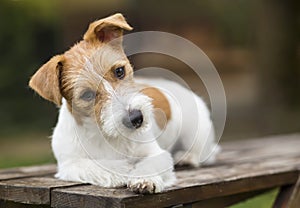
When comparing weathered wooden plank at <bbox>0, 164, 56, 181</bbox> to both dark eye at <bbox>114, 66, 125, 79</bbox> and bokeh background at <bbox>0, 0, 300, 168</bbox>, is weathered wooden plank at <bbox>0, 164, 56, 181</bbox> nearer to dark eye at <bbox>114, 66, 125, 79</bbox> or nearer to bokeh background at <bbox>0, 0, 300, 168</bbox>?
dark eye at <bbox>114, 66, 125, 79</bbox>

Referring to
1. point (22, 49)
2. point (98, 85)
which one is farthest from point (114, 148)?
point (22, 49)

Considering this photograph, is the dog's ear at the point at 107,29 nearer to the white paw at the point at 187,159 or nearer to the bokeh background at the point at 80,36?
the white paw at the point at 187,159

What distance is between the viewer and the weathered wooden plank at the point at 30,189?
3.08 m

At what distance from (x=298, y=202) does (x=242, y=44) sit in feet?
21.3

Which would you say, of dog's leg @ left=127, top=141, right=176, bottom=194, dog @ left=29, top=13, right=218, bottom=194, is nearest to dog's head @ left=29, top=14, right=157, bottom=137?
dog @ left=29, top=13, right=218, bottom=194

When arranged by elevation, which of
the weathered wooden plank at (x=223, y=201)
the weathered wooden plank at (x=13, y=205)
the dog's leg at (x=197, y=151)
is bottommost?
the weathered wooden plank at (x=223, y=201)

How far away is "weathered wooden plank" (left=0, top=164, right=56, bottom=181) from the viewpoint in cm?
359

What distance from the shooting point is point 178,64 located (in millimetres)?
9656

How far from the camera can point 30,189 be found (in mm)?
3133

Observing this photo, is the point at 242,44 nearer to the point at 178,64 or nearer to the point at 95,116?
the point at 178,64

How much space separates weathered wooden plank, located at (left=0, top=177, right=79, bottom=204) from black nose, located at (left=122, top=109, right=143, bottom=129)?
1.51ft

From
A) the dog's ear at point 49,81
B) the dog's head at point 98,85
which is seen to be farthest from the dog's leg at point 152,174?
the dog's ear at point 49,81

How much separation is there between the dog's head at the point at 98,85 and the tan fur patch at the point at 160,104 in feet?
1.28

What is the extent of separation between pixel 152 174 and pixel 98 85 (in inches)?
19.3
